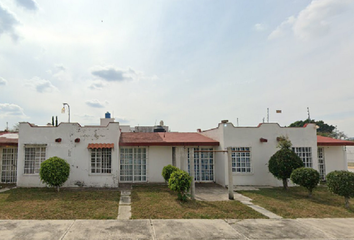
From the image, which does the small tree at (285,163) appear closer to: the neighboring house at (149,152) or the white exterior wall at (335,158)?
the neighboring house at (149,152)

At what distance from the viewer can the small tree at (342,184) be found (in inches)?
328

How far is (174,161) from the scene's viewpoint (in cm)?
Result: 1413

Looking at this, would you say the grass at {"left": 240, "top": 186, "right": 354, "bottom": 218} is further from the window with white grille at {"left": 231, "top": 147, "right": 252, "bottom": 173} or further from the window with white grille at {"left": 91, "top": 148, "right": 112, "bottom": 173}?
the window with white grille at {"left": 91, "top": 148, "right": 112, "bottom": 173}

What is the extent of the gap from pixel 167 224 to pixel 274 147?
9.30 metres

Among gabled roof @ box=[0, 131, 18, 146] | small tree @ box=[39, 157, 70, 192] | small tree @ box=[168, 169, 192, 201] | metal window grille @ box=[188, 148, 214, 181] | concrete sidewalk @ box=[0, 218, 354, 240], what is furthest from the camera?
metal window grille @ box=[188, 148, 214, 181]

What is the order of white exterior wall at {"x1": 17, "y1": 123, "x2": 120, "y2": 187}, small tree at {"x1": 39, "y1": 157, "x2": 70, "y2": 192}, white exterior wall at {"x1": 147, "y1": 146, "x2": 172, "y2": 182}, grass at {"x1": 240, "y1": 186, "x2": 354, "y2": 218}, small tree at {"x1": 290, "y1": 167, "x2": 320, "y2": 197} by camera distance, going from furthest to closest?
white exterior wall at {"x1": 147, "y1": 146, "x2": 172, "y2": 182} < white exterior wall at {"x1": 17, "y1": 123, "x2": 120, "y2": 187} < small tree at {"x1": 39, "y1": 157, "x2": 70, "y2": 192} < small tree at {"x1": 290, "y1": 167, "x2": 320, "y2": 197} < grass at {"x1": 240, "y1": 186, "x2": 354, "y2": 218}

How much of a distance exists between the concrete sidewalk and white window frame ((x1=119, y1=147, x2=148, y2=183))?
706 cm

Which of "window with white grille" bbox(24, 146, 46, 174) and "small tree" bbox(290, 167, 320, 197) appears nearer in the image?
"small tree" bbox(290, 167, 320, 197)

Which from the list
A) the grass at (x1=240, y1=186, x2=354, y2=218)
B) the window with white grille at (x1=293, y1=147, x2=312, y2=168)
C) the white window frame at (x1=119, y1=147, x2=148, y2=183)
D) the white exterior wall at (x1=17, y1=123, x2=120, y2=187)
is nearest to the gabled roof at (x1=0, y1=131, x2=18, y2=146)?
the white exterior wall at (x1=17, y1=123, x2=120, y2=187)

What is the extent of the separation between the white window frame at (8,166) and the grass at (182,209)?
8.59 m

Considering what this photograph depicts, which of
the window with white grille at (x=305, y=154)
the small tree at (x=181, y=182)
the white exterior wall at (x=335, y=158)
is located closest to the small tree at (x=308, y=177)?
the window with white grille at (x=305, y=154)

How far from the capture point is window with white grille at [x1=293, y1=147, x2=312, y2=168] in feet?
44.6

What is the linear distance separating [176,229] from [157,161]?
25.9 ft

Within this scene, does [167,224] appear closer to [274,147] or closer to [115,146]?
[115,146]
